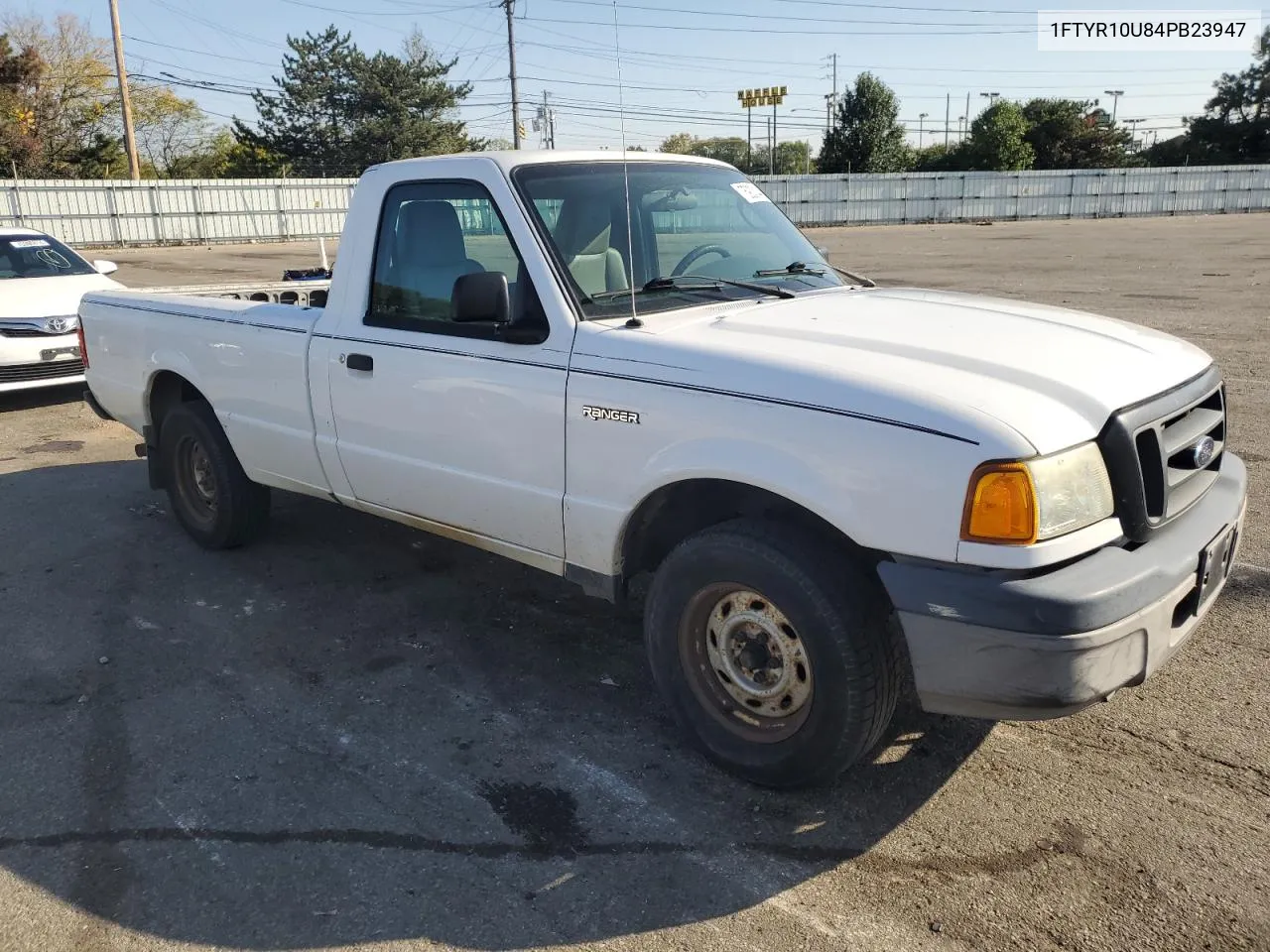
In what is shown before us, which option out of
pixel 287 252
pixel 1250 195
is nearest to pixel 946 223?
pixel 1250 195

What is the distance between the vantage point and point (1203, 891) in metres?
2.72

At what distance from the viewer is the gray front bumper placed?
102 inches

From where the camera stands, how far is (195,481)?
5.73 meters

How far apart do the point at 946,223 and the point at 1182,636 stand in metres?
44.8

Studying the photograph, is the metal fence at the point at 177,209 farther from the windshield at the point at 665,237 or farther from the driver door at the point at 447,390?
the windshield at the point at 665,237

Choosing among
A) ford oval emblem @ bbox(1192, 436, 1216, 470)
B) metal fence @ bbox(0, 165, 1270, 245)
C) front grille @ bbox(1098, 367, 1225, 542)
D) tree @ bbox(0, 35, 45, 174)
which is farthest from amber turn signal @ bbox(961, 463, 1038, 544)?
tree @ bbox(0, 35, 45, 174)

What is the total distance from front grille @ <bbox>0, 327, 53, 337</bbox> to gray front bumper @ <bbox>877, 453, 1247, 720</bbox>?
364 inches

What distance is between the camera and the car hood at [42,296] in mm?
9492

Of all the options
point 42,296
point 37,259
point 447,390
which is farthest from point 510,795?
point 37,259

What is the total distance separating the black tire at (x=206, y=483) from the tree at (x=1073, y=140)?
2529 inches

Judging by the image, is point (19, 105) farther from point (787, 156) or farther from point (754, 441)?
point (787, 156)

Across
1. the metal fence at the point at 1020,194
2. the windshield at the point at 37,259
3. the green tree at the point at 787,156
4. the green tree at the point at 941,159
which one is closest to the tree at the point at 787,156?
the green tree at the point at 787,156

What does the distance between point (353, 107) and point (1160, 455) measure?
189 feet

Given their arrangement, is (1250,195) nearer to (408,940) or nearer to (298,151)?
(298,151)
